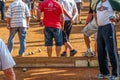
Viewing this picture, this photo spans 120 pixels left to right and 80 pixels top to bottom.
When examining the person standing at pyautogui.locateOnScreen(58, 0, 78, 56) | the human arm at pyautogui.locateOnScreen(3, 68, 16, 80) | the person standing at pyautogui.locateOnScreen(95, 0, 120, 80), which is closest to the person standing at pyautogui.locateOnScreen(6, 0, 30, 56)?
the person standing at pyautogui.locateOnScreen(58, 0, 78, 56)

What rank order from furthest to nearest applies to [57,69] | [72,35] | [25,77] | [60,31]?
1. [72,35]
2. [60,31]
3. [57,69]
4. [25,77]

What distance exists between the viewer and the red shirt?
30.6ft

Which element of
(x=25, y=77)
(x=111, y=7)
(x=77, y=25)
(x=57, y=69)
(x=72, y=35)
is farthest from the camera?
(x=77, y=25)

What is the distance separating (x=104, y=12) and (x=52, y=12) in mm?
2183

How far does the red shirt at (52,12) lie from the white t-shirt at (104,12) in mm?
1931

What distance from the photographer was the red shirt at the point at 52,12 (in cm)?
934

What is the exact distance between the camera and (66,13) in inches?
387

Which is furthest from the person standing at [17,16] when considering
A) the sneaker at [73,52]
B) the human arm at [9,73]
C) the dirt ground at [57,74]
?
the human arm at [9,73]

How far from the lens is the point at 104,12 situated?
7.45m

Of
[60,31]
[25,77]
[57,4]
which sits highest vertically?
[57,4]

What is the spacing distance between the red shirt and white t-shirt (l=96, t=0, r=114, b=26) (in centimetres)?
193

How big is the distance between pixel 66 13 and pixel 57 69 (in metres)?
1.64

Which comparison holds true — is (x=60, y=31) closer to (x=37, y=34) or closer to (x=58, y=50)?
(x=58, y=50)

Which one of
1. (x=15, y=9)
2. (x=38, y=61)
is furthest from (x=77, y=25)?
(x=38, y=61)
